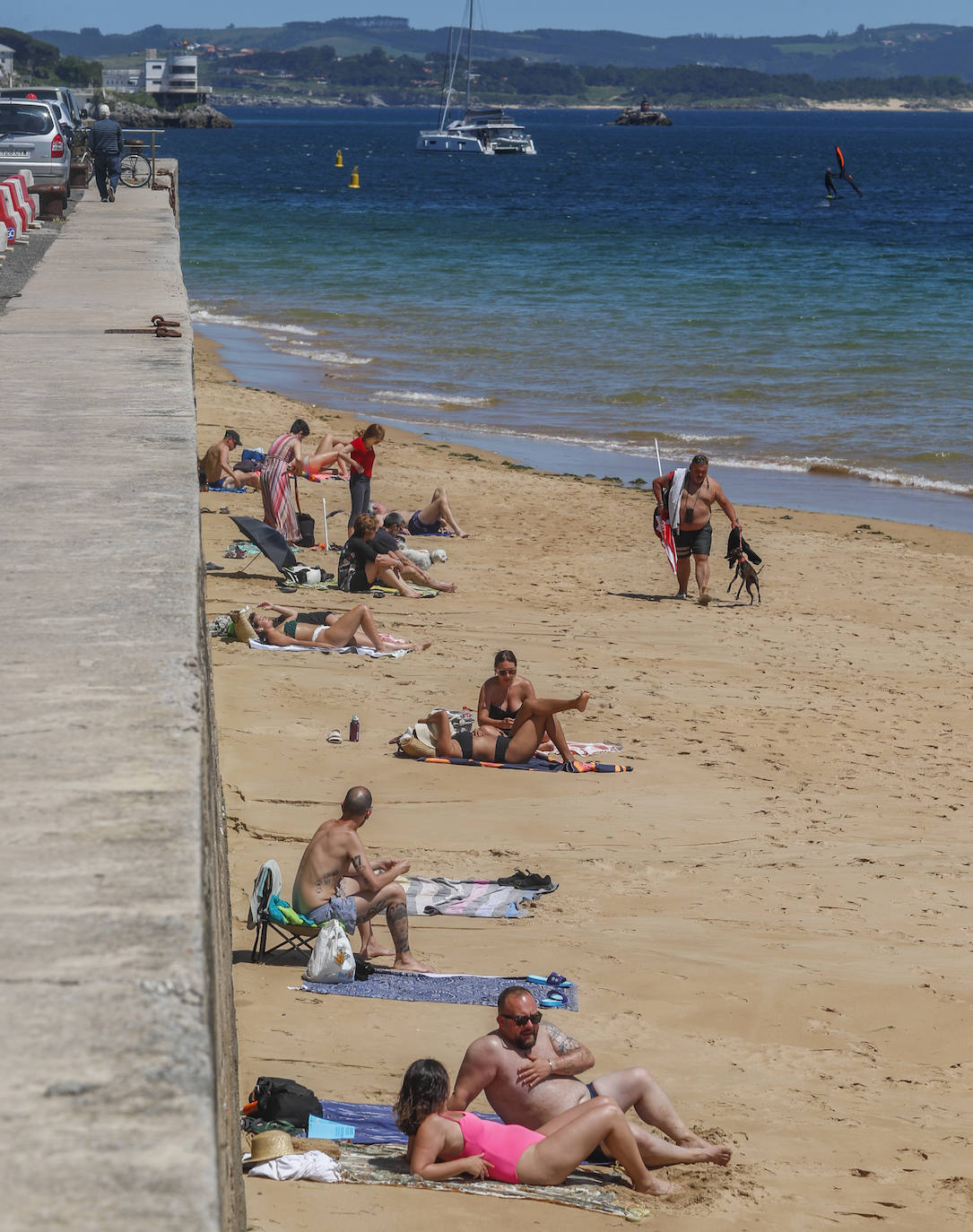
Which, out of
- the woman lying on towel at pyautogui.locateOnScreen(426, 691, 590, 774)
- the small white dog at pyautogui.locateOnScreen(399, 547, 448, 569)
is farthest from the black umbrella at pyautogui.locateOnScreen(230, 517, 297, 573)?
the woman lying on towel at pyautogui.locateOnScreen(426, 691, 590, 774)

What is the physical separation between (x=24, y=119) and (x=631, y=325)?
13660mm

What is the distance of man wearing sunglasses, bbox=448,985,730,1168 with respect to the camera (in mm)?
5641

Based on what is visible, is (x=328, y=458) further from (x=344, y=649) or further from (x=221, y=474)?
(x=344, y=649)

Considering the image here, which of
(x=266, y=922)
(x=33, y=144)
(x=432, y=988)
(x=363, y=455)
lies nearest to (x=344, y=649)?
(x=363, y=455)

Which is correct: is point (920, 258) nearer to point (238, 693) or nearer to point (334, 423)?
point (334, 423)

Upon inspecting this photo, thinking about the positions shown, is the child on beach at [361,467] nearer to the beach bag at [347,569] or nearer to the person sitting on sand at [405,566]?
the person sitting on sand at [405,566]

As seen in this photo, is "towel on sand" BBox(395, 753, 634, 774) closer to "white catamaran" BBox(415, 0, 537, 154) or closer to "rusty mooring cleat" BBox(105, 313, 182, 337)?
"rusty mooring cleat" BBox(105, 313, 182, 337)

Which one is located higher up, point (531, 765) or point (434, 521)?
point (434, 521)

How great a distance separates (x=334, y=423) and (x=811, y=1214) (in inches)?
695

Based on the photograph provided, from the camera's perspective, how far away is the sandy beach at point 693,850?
5.83 metres

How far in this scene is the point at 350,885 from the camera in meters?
7.27

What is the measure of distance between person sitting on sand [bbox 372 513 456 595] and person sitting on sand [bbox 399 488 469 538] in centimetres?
165

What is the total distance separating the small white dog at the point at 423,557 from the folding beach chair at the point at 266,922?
7282 mm

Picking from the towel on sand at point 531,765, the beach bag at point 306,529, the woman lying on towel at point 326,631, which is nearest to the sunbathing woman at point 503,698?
the towel on sand at point 531,765
